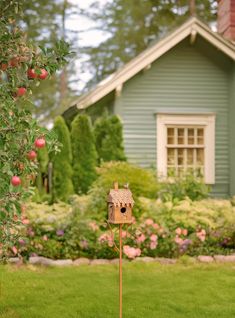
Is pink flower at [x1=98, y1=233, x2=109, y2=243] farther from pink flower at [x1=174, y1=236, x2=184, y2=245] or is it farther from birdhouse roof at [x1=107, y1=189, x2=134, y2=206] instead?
birdhouse roof at [x1=107, y1=189, x2=134, y2=206]

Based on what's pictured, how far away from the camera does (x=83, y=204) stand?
9.23 meters

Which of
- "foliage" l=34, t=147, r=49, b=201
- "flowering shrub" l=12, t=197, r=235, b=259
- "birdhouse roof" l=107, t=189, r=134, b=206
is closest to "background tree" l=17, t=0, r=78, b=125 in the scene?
"foliage" l=34, t=147, r=49, b=201

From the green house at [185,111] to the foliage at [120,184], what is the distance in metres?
2.59

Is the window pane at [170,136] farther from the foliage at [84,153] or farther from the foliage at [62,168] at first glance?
the foliage at [62,168]

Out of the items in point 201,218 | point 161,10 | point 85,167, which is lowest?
point 201,218

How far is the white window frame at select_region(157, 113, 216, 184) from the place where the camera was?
516 inches

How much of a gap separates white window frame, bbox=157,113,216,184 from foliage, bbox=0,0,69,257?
27.8 feet

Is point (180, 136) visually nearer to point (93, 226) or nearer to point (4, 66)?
point (93, 226)

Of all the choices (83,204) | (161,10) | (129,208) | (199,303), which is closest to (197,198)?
(83,204)

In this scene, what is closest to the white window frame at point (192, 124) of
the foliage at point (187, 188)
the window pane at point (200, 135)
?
the window pane at point (200, 135)

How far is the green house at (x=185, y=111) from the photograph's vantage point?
13.0 meters

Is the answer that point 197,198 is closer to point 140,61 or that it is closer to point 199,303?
point 140,61

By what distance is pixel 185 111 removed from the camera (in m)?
13.2

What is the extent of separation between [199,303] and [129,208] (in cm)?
161
